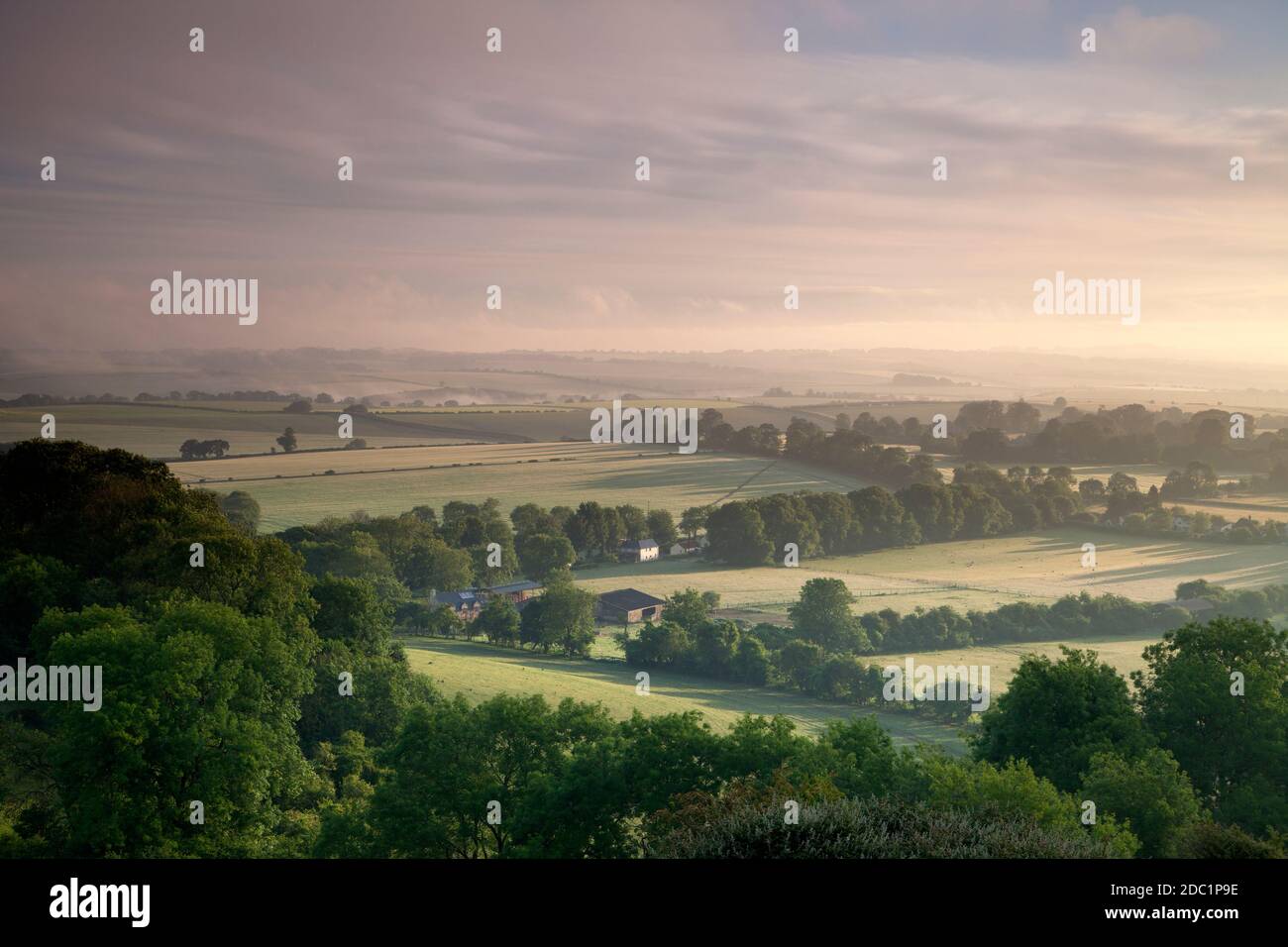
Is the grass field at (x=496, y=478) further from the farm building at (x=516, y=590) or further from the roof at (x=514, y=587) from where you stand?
the farm building at (x=516, y=590)

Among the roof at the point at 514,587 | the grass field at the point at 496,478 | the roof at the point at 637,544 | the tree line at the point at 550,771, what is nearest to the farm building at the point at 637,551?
the roof at the point at 637,544

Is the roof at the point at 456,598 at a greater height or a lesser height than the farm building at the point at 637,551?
lesser

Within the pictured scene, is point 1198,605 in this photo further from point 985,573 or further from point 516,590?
point 516,590

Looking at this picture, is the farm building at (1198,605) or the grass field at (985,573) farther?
the grass field at (985,573)

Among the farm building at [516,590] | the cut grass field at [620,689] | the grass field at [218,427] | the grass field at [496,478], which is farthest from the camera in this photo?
the grass field at [496,478]

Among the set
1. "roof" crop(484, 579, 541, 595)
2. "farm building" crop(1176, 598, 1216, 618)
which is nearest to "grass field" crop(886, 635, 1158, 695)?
"farm building" crop(1176, 598, 1216, 618)

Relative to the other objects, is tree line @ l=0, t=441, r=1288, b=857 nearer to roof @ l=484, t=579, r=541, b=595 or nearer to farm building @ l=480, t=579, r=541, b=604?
farm building @ l=480, t=579, r=541, b=604

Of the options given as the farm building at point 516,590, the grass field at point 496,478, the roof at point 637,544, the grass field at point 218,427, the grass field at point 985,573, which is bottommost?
the farm building at point 516,590
